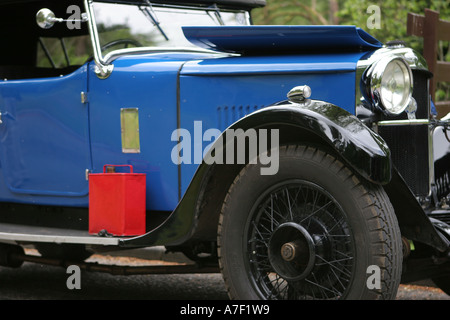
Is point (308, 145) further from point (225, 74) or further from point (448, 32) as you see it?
point (448, 32)

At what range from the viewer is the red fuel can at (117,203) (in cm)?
371

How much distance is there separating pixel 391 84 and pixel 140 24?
183cm

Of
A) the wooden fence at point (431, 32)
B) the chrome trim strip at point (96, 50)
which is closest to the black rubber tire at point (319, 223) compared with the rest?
the chrome trim strip at point (96, 50)

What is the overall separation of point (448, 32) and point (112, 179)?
390 cm

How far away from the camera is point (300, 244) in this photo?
3.04 meters

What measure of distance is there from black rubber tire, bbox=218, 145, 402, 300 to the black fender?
0.09 metres

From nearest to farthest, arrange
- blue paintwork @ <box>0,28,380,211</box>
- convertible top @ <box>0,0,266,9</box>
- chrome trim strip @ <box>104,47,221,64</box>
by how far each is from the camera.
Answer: blue paintwork @ <box>0,28,380,211</box>, chrome trim strip @ <box>104,47,221,64</box>, convertible top @ <box>0,0,266,9</box>

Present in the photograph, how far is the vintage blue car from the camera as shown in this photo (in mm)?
2990

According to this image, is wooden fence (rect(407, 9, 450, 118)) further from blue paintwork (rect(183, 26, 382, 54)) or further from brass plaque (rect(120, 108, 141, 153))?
brass plaque (rect(120, 108, 141, 153))

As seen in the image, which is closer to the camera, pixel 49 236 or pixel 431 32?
pixel 49 236

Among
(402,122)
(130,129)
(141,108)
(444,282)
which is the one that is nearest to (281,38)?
(402,122)
